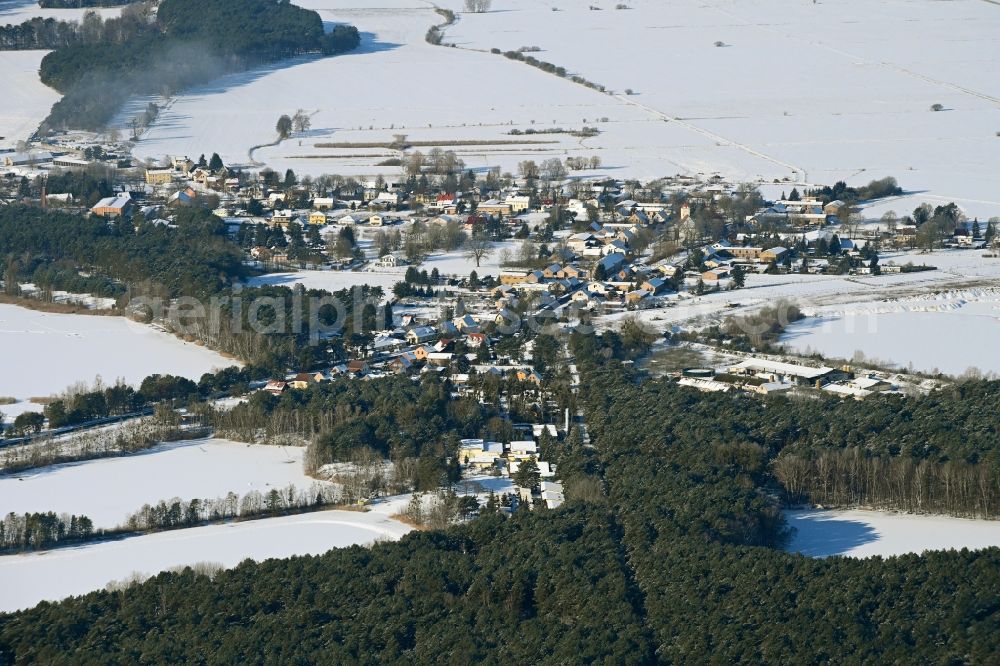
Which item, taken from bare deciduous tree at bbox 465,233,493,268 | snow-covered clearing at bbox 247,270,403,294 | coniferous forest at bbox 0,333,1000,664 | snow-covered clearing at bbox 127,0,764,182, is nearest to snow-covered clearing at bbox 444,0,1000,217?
snow-covered clearing at bbox 127,0,764,182

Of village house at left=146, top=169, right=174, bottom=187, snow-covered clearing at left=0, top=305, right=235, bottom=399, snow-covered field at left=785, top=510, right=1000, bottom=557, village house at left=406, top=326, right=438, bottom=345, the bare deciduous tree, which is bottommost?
snow-covered clearing at left=0, top=305, right=235, bottom=399

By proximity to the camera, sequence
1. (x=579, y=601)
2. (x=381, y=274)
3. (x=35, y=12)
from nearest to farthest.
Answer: (x=579, y=601), (x=381, y=274), (x=35, y=12)

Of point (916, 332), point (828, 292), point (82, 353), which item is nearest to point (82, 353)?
point (82, 353)

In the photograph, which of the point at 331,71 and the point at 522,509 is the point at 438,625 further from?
the point at 331,71

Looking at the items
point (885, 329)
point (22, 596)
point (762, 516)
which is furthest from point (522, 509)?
point (885, 329)

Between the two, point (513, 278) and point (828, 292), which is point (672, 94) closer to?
point (513, 278)

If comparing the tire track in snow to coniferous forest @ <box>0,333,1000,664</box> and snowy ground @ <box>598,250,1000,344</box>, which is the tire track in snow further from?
coniferous forest @ <box>0,333,1000,664</box>
